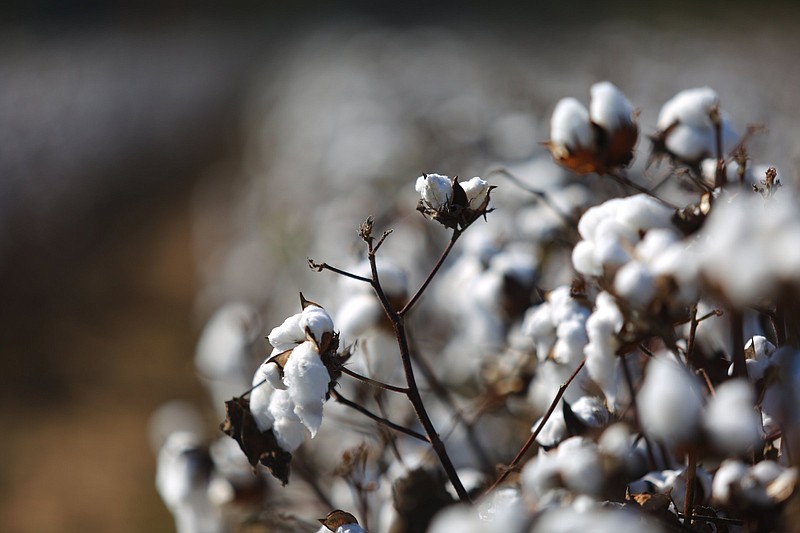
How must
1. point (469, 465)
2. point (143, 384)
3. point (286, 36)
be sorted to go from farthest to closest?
1. point (286, 36)
2. point (143, 384)
3. point (469, 465)

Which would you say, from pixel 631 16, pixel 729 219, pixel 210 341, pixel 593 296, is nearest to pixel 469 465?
pixel 593 296

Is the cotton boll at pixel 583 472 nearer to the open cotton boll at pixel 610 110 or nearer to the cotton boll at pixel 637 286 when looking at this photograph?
the cotton boll at pixel 637 286

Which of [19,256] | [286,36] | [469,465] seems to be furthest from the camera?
[286,36]

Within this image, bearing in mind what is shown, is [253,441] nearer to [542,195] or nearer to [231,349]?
[542,195]

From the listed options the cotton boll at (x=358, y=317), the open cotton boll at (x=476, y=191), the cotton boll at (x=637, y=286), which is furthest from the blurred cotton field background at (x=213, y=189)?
the cotton boll at (x=637, y=286)

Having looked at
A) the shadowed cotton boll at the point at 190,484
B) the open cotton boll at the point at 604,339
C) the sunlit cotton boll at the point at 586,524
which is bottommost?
the sunlit cotton boll at the point at 586,524

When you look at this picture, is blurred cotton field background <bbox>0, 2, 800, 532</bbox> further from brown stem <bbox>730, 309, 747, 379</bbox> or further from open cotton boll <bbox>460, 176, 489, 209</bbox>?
brown stem <bbox>730, 309, 747, 379</bbox>

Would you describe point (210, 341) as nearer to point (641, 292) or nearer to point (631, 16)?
point (641, 292)
